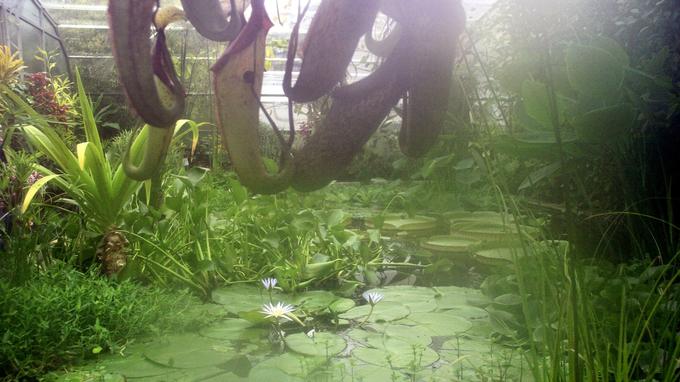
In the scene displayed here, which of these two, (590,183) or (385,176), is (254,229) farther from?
(590,183)

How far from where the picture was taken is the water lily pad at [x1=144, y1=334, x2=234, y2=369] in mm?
1342

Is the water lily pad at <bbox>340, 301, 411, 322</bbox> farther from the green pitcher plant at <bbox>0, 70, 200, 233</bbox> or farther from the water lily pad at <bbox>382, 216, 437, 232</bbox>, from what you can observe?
the water lily pad at <bbox>382, 216, 437, 232</bbox>

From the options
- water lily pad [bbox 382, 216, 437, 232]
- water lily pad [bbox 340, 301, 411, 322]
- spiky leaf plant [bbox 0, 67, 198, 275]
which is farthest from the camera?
water lily pad [bbox 382, 216, 437, 232]

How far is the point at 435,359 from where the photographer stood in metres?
1.36

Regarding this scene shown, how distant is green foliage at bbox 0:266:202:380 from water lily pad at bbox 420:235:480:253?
54.0 inches

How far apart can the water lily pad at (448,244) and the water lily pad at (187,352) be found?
58.8 inches

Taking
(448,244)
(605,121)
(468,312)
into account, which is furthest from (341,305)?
(605,121)

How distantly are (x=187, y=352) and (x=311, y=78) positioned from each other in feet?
3.87

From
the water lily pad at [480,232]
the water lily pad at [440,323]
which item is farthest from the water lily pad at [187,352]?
the water lily pad at [480,232]

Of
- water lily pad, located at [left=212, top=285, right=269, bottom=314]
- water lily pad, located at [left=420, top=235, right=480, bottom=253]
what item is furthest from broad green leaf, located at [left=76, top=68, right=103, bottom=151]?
water lily pad, located at [left=420, top=235, right=480, bottom=253]

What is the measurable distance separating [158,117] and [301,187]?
0.43ft

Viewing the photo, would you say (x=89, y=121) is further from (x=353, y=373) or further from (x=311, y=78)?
(x=311, y=78)

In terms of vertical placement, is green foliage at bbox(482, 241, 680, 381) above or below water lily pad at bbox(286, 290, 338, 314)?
above

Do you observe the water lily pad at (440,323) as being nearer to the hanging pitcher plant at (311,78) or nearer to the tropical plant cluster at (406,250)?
the tropical plant cluster at (406,250)
